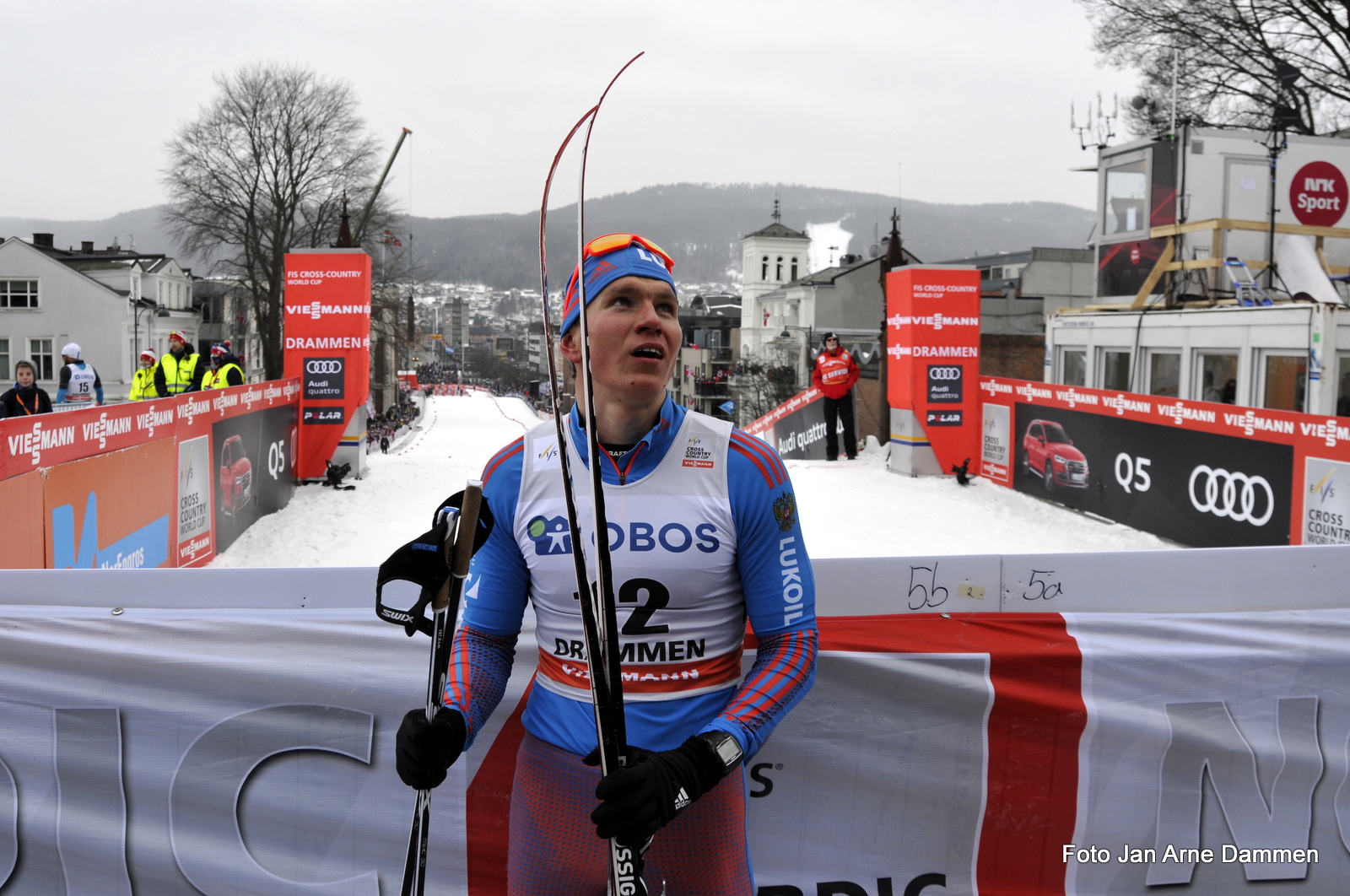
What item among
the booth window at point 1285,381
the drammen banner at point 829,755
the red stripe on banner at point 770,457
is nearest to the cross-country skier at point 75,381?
the drammen banner at point 829,755

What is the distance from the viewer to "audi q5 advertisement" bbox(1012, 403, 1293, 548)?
28.7 ft

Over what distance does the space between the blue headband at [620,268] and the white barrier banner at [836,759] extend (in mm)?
1168

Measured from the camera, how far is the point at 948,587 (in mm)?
2949

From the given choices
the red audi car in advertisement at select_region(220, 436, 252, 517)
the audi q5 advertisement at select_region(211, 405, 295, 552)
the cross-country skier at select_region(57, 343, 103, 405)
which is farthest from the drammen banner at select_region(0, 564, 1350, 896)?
the cross-country skier at select_region(57, 343, 103, 405)

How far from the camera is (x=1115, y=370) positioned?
1631 centimetres

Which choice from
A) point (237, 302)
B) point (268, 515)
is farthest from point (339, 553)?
point (237, 302)

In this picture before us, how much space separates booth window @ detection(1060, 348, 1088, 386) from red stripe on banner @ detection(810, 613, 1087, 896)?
15.3 metres

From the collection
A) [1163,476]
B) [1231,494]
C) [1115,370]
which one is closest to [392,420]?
[1115,370]

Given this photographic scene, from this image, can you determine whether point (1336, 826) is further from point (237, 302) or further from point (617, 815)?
point (237, 302)

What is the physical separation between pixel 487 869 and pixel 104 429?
5331 millimetres

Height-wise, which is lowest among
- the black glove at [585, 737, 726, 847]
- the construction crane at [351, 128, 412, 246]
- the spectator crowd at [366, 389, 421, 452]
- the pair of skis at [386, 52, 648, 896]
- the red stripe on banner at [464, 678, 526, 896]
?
the spectator crowd at [366, 389, 421, 452]

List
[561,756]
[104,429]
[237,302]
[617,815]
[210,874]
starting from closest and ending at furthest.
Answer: [617,815], [561,756], [210,874], [104,429], [237,302]

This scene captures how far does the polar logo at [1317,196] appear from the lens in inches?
741

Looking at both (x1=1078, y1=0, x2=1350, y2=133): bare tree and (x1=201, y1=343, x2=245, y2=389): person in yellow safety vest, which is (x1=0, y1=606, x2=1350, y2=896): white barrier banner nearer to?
(x1=201, y1=343, x2=245, y2=389): person in yellow safety vest
